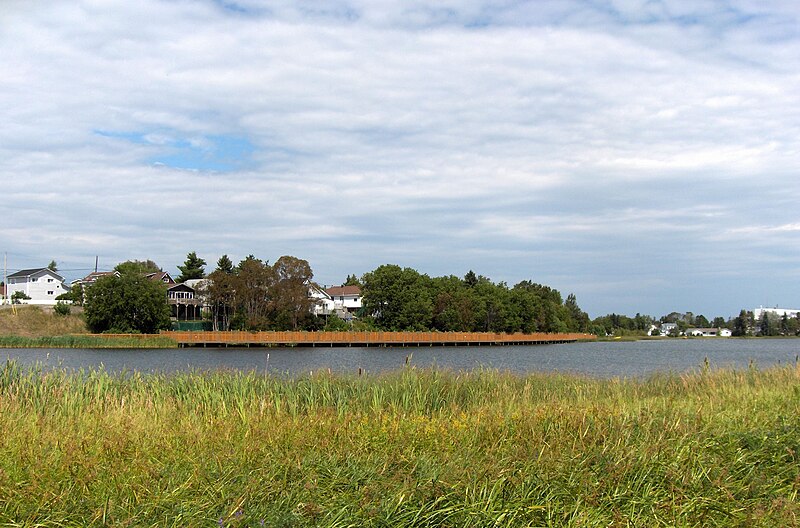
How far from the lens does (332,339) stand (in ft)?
276

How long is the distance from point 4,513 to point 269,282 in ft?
282

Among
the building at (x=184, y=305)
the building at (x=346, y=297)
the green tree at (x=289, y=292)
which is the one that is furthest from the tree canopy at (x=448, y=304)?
the building at (x=184, y=305)

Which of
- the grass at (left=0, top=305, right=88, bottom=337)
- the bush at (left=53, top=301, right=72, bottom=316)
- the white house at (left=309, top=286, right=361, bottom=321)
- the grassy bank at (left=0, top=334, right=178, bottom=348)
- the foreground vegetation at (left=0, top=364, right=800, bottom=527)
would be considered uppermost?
the white house at (left=309, top=286, right=361, bottom=321)

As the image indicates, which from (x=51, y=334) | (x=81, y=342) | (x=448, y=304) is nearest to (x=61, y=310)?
(x=51, y=334)

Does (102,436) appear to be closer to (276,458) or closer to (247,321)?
(276,458)

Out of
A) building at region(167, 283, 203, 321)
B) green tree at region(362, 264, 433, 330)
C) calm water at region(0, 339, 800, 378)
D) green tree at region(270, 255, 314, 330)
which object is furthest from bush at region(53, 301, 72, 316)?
green tree at region(362, 264, 433, 330)

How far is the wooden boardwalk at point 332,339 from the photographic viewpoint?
79.3m

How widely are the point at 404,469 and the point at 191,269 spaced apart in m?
119

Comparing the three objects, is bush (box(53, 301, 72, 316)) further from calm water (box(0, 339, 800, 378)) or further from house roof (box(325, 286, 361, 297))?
house roof (box(325, 286, 361, 297))

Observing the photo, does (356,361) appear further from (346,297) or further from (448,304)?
(346,297)

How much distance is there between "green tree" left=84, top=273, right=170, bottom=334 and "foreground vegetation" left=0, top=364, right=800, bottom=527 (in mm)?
76467

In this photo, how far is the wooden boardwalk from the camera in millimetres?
79312

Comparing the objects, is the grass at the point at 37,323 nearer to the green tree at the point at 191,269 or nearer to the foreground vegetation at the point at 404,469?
the green tree at the point at 191,269

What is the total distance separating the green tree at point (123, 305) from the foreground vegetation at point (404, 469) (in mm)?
76467
